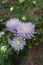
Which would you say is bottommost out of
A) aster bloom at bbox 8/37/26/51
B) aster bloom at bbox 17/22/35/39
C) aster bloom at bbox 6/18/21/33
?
aster bloom at bbox 8/37/26/51

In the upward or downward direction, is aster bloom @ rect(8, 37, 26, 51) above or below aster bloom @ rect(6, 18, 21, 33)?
below

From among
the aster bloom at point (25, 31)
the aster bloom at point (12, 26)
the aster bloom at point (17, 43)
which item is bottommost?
the aster bloom at point (17, 43)

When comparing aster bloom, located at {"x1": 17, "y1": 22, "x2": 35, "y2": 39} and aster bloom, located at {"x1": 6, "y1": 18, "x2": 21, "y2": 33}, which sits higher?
aster bloom, located at {"x1": 6, "y1": 18, "x2": 21, "y2": 33}

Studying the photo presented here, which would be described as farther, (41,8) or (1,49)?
(41,8)

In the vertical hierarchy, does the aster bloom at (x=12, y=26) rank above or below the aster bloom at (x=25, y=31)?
above

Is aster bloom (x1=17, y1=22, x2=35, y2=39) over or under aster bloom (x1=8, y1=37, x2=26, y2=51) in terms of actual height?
over

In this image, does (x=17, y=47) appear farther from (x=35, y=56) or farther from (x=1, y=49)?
(x=35, y=56)

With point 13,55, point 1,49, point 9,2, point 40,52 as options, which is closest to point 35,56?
point 40,52

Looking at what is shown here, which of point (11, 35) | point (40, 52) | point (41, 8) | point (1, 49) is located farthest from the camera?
point (41, 8)
